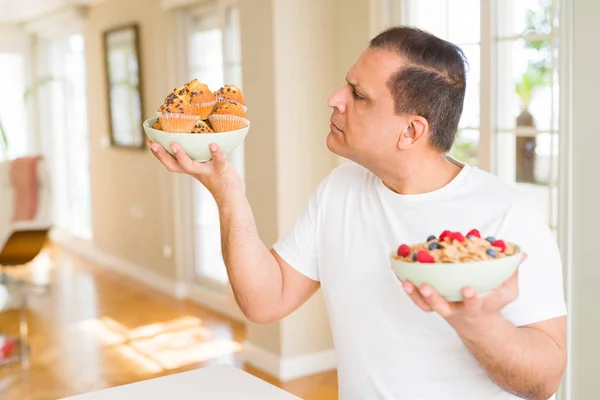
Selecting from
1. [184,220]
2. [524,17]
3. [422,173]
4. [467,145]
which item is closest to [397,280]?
[422,173]

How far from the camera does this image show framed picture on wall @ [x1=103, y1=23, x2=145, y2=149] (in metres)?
6.70

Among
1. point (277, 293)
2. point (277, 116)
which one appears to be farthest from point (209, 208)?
point (277, 293)

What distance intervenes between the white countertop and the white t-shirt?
7.7 inches

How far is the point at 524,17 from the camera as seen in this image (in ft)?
11.0

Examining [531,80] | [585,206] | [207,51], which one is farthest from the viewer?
[207,51]

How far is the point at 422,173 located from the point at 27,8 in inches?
314

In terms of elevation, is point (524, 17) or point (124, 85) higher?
point (524, 17)

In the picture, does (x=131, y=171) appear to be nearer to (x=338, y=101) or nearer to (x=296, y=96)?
(x=296, y=96)

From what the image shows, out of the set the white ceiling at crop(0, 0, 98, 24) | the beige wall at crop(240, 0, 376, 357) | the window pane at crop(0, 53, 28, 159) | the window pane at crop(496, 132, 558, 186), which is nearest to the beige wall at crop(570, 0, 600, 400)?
the window pane at crop(496, 132, 558, 186)

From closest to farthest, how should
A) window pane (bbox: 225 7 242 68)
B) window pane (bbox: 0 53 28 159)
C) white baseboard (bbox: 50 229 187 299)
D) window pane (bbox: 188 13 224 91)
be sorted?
window pane (bbox: 225 7 242 68) → window pane (bbox: 188 13 224 91) → white baseboard (bbox: 50 229 187 299) → window pane (bbox: 0 53 28 159)

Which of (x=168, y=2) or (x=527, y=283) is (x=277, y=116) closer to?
(x=168, y=2)

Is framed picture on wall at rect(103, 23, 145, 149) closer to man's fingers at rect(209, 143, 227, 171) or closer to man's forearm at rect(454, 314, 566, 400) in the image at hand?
man's fingers at rect(209, 143, 227, 171)

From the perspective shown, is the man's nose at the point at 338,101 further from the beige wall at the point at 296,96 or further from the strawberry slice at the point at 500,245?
the beige wall at the point at 296,96

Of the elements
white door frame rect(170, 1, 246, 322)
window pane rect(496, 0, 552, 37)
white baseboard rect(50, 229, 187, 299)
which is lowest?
white baseboard rect(50, 229, 187, 299)
